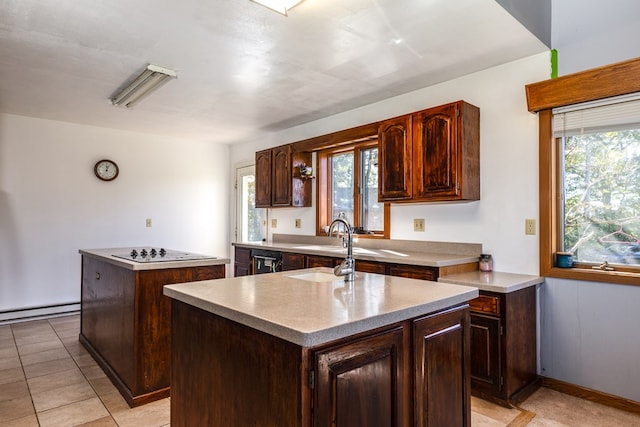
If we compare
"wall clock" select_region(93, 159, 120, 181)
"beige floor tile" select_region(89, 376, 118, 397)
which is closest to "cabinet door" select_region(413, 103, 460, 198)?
"beige floor tile" select_region(89, 376, 118, 397)

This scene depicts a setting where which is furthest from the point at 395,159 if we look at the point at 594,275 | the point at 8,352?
the point at 8,352

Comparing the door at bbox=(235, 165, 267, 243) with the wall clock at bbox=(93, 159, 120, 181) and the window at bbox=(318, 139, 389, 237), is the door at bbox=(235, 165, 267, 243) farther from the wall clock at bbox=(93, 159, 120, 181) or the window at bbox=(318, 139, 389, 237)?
the wall clock at bbox=(93, 159, 120, 181)

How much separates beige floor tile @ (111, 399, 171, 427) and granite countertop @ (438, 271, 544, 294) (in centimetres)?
197

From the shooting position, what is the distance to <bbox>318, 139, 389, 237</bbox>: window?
3955mm

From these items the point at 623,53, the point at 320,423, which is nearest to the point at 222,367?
the point at 320,423

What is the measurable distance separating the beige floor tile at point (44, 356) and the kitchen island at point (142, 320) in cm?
63

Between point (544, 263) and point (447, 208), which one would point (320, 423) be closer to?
point (544, 263)

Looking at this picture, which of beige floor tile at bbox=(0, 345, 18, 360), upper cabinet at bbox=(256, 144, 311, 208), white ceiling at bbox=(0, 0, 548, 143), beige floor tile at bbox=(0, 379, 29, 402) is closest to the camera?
white ceiling at bbox=(0, 0, 548, 143)

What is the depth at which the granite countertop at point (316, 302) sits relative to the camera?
44.3 inches

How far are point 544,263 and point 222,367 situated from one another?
2340mm

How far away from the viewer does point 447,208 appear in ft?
10.8

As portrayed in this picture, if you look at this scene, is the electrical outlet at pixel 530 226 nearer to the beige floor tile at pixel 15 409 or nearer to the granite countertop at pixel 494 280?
the granite countertop at pixel 494 280

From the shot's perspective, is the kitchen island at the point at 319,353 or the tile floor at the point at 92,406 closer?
the kitchen island at the point at 319,353

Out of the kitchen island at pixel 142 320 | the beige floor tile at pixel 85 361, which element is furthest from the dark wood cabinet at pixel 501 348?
the beige floor tile at pixel 85 361
